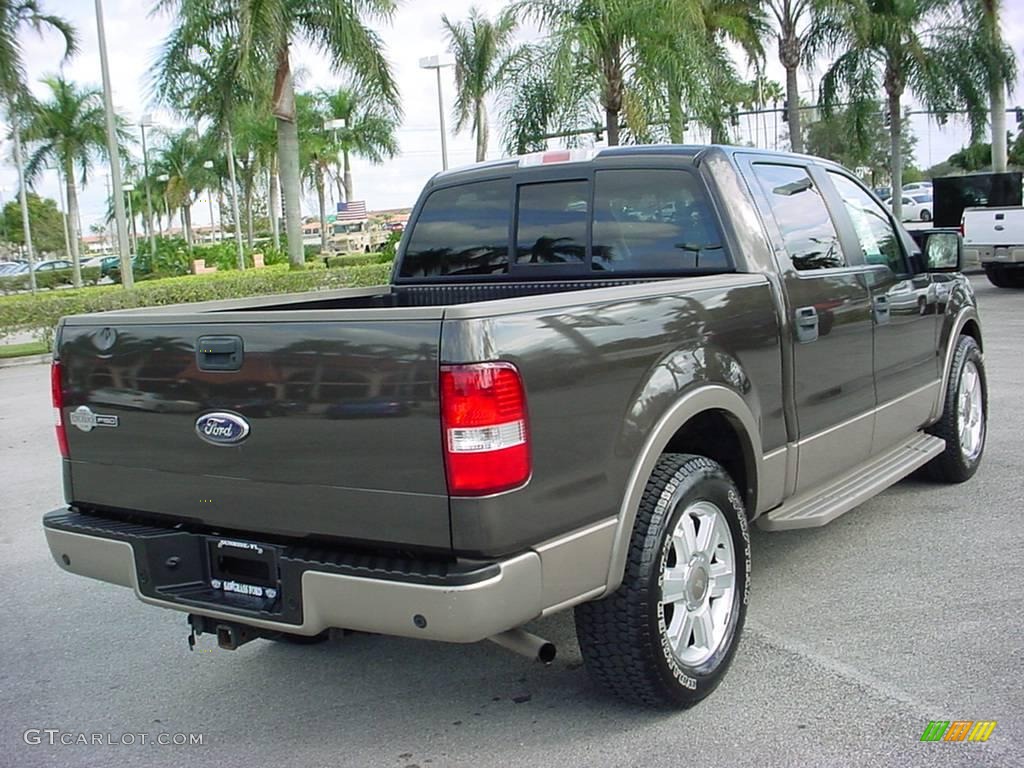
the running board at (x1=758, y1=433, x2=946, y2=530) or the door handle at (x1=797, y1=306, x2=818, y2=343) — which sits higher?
the door handle at (x1=797, y1=306, x2=818, y2=343)

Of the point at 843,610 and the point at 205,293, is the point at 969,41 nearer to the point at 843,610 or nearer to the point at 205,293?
the point at 205,293

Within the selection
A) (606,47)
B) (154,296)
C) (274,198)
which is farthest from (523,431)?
(274,198)

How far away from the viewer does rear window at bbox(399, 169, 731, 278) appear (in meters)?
4.41

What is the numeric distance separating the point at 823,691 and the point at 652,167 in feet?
7.27

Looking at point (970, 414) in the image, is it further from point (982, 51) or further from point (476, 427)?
point (982, 51)

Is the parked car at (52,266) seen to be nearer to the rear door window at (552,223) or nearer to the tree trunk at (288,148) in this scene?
the tree trunk at (288,148)

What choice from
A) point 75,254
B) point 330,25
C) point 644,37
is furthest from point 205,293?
point 75,254

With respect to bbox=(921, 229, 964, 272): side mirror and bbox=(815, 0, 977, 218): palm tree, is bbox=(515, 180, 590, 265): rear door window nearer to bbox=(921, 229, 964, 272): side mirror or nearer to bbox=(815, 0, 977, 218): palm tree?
bbox=(921, 229, 964, 272): side mirror

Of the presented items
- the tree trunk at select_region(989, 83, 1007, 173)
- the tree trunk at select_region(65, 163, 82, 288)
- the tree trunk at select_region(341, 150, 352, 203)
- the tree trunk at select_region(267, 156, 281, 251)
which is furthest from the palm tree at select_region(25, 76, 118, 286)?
the tree trunk at select_region(989, 83, 1007, 173)

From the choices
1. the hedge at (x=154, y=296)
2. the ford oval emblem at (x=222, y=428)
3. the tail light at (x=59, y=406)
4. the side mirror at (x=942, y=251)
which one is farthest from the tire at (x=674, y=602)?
the hedge at (x=154, y=296)

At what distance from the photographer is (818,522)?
4.33 metres

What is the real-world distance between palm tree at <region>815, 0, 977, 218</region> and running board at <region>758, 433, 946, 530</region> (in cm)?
2106

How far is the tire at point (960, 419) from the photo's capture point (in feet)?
19.7

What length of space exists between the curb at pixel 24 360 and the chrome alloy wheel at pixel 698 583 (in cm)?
1563
